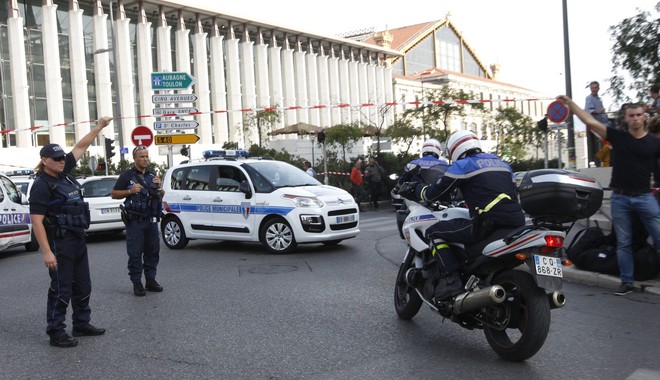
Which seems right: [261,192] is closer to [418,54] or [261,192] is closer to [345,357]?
[345,357]

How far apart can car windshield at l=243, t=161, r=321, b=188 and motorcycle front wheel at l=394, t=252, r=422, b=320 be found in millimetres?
5755

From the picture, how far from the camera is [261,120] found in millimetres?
51000

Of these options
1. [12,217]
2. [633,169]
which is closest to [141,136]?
[12,217]

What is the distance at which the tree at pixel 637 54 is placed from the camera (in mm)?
15180

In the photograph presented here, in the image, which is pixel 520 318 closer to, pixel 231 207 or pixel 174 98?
pixel 231 207

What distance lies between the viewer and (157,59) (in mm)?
54219

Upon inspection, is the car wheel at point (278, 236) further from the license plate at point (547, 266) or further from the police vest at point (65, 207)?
the license plate at point (547, 266)

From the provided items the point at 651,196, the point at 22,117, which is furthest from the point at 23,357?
the point at 22,117

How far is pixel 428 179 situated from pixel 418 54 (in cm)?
10069

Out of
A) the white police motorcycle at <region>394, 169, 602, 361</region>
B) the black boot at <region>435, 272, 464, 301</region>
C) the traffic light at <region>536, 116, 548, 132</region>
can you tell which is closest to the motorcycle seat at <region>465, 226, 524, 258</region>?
the white police motorcycle at <region>394, 169, 602, 361</region>

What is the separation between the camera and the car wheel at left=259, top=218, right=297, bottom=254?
462 inches

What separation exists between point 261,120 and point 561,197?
46582 millimetres

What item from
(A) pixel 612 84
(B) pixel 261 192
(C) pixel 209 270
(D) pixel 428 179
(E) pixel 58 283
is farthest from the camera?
(A) pixel 612 84

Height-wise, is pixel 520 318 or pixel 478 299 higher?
pixel 478 299
